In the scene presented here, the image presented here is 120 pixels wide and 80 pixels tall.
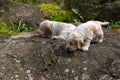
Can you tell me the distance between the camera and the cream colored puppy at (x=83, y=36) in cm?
898

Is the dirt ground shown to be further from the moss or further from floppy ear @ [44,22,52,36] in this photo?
the moss

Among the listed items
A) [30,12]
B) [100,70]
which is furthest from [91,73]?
[30,12]

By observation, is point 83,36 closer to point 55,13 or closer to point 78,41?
point 78,41

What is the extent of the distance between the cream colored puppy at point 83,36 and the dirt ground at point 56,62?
6.1 inches

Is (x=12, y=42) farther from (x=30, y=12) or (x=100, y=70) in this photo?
(x=30, y=12)

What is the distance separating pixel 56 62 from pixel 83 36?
2.82 feet

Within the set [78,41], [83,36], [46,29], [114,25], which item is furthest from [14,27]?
[78,41]

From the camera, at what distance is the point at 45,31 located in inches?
416

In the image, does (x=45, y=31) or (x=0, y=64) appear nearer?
(x=0, y=64)

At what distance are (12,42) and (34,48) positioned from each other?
2.26ft

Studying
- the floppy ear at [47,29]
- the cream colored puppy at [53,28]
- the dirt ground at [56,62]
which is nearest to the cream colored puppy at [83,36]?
the dirt ground at [56,62]

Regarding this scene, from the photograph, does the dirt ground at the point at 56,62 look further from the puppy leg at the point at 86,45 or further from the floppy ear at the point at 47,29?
the floppy ear at the point at 47,29

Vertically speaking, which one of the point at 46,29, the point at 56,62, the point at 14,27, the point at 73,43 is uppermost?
the point at 73,43

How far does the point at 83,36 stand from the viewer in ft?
30.4
